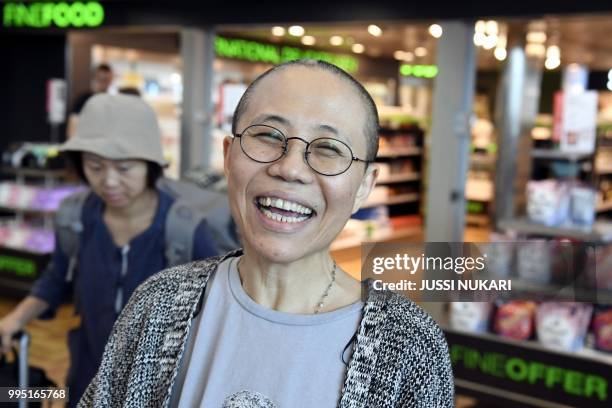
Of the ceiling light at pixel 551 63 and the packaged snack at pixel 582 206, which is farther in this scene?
the ceiling light at pixel 551 63

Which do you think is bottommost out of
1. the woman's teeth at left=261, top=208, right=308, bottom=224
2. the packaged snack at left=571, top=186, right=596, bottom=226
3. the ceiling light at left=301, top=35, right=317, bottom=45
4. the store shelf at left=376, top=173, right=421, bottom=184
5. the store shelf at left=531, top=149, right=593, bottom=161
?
the store shelf at left=376, top=173, right=421, bottom=184

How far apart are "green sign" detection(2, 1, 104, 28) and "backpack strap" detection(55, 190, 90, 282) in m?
4.86

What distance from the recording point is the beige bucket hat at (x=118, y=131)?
2.13m

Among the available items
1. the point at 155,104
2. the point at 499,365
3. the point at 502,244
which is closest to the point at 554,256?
the point at 502,244

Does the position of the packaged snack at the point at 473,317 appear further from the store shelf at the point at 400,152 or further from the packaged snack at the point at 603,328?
the store shelf at the point at 400,152

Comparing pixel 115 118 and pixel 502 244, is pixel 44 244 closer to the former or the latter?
pixel 115 118

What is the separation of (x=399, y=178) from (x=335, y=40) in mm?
2372

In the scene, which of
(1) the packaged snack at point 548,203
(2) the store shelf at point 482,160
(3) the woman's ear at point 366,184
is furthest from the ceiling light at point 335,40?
(3) the woman's ear at point 366,184

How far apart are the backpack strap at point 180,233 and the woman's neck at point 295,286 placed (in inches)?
34.6

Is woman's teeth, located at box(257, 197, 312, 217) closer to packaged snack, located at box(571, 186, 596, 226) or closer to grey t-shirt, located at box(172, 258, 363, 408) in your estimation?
grey t-shirt, located at box(172, 258, 363, 408)

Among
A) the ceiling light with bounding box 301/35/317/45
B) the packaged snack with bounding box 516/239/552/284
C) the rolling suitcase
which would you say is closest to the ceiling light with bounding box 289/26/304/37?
the ceiling light with bounding box 301/35/317/45

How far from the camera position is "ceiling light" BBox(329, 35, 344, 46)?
7753 millimetres

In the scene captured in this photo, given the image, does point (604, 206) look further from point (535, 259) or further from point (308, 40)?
point (535, 259)

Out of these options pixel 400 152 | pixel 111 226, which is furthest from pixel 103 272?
pixel 400 152
